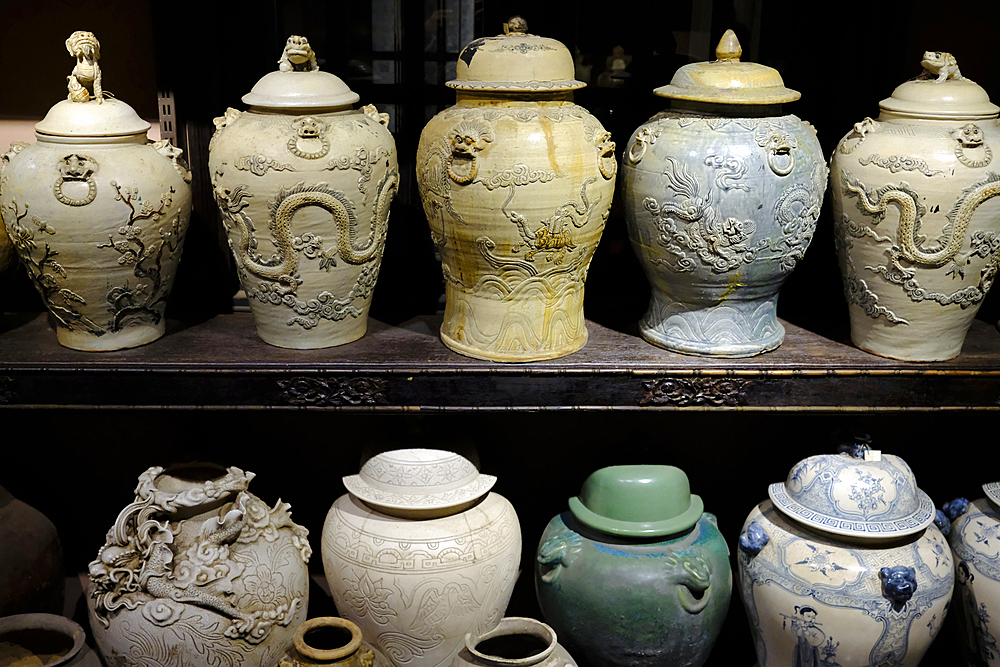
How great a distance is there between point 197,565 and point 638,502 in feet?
3.21

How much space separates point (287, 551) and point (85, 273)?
0.74 m

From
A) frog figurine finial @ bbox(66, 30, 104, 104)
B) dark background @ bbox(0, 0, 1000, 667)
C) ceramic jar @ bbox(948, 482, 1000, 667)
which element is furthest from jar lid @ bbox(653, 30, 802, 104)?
frog figurine finial @ bbox(66, 30, 104, 104)

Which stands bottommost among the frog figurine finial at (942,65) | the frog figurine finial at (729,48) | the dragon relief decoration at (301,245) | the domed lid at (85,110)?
the dragon relief decoration at (301,245)

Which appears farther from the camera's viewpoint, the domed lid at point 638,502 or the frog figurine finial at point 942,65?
the domed lid at point 638,502

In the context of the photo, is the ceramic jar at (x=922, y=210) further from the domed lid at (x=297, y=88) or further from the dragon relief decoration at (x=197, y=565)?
the dragon relief decoration at (x=197, y=565)

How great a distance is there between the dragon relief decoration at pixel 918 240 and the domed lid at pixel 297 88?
3.68 ft

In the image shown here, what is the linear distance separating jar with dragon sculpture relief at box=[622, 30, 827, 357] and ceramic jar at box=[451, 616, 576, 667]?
2.32ft

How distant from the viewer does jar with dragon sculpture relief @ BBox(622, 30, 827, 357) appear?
191 cm

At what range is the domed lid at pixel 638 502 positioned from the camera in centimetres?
214

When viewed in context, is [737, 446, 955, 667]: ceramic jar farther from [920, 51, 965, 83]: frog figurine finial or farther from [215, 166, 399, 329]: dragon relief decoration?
[215, 166, 399, 329]: dragon relief decoration

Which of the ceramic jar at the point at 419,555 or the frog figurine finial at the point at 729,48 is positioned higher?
the frog figurine finial at the point at 729,48

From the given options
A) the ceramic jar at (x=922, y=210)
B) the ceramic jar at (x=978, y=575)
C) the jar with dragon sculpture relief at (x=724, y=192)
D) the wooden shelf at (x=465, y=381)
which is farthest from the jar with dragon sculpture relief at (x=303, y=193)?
the ceramic jar at (x=978, y=575)

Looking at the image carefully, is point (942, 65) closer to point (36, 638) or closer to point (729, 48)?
point (729, 48)

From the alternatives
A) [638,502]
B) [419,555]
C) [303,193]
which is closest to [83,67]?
[303,193]
